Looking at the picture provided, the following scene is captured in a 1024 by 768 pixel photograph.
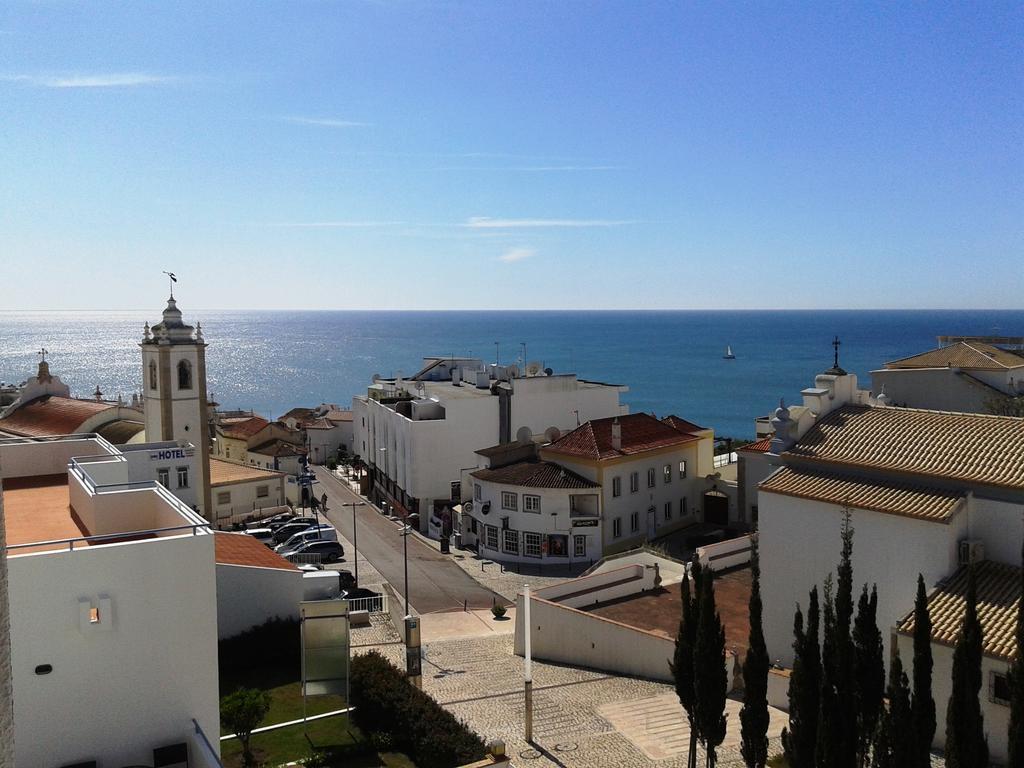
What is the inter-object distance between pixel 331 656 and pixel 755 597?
391 inches

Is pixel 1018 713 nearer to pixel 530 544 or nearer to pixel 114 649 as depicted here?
pixel 114 649

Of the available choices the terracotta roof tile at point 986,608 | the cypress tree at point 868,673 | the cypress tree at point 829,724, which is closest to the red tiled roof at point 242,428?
the terracotta roof tile at point 986,608

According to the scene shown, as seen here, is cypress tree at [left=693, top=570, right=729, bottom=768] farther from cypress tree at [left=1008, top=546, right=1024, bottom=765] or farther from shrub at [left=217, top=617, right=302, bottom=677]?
shrub at [left=217, top=617, right=302, bottom=677]

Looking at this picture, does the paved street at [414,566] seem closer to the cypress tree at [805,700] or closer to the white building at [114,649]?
the cypress tree at [805,700]

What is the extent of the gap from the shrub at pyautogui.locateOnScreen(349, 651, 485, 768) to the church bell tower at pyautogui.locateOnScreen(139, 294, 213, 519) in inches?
975

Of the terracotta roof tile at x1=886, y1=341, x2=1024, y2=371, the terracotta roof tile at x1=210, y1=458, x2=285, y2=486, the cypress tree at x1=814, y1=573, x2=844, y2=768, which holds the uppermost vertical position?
the terracotta roof tile at x1=886, y1=341, x2=1024, y2=371

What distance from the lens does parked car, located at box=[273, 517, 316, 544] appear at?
43.6 meters

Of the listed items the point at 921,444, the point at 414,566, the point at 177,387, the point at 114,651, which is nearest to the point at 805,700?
the point at 921,444

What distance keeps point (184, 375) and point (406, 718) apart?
29.7 m

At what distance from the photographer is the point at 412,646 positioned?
76.3 ft

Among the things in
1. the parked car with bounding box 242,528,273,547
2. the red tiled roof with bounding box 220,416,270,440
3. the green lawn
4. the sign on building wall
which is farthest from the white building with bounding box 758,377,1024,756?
the red tiled roof with bounding box 220,416,270,440

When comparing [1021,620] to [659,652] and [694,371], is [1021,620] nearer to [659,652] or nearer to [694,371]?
[659,652]

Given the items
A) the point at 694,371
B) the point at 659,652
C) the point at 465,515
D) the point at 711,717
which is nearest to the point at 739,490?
the point at 465,515

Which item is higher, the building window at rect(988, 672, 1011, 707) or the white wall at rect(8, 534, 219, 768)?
the white wall at rect(8, 534, 219, 768)
